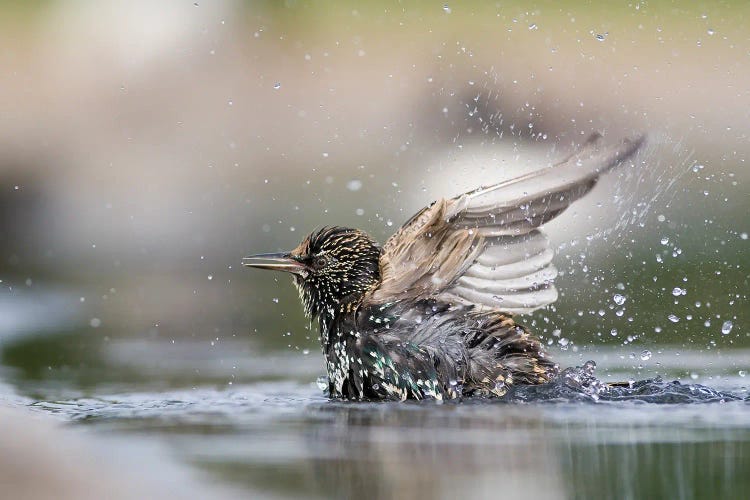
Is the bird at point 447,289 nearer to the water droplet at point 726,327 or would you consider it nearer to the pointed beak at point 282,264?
the pointed beak at point 282,264

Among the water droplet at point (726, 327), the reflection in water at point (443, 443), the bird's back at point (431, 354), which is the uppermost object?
the water droplet at point (726, 327)

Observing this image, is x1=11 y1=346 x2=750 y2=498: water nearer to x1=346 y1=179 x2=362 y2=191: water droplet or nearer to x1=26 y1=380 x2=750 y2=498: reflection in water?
x1=26 y1=380 x2=750 y2=498: reflection in water

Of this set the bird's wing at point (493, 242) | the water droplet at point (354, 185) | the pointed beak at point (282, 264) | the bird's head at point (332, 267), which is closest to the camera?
the bird's wing at point (493, 242)

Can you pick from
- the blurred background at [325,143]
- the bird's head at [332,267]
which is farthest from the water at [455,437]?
the blurred background at [325,143]

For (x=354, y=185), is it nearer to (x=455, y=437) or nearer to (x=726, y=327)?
(x=726, y=327)

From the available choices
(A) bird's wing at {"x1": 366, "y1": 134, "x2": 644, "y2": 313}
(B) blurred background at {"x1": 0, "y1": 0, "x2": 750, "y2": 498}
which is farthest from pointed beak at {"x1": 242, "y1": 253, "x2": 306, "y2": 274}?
(B) blurred background at {"x1": 0, "y1": 0, "x2": 750, "y2": 498}

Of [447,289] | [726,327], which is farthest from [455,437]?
[726,327]
